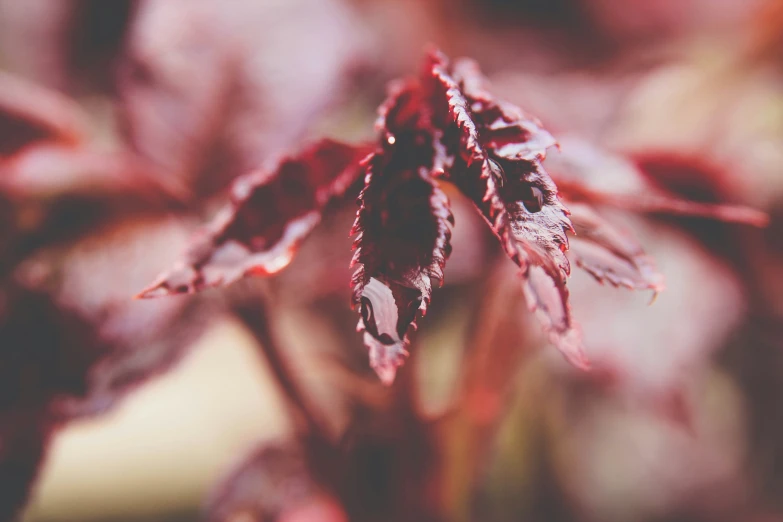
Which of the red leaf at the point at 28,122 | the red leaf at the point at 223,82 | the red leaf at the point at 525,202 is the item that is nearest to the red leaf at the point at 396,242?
the red leaf at the point at 525,202

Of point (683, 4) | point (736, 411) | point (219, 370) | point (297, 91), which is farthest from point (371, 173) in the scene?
point (683, 4)

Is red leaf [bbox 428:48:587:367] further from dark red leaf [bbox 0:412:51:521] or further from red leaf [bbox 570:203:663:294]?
dark red leaf [bbox 0:412:51:521]

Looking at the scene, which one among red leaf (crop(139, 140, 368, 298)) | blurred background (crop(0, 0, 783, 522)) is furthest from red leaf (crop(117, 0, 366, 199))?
red leaf (crop(139, 140, 368, 298))

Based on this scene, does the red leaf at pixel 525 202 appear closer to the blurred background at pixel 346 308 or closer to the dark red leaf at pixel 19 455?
the blurred background at pixel 346 308

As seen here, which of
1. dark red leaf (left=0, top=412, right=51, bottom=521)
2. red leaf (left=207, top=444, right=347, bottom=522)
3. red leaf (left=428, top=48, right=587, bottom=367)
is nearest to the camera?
red leaf (left=428, top=48, right=587, bottom=367)

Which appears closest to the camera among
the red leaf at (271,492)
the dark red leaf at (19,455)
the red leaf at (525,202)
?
the red leaf at (525,202)

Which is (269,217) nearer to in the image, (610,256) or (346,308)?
(610,256)
